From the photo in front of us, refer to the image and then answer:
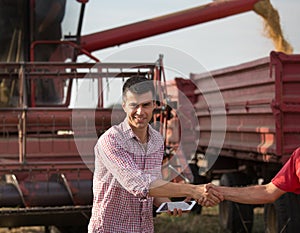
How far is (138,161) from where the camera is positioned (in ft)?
12.5

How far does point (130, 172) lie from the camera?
371 cm

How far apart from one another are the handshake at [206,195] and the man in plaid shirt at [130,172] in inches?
8.3

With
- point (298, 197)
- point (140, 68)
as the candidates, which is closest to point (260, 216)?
point (298, 197)

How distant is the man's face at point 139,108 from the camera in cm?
376

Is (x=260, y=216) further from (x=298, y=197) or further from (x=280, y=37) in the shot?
(x=298, y=197)

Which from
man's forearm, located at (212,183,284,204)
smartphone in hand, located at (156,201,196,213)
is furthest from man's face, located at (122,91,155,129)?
man's forearm, located at (212,183,284,204)

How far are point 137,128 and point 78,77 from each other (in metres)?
3.90

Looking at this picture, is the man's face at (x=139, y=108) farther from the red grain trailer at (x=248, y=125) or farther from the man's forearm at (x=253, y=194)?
the red grain trailer at (x=248, y=125)

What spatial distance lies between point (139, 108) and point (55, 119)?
3.62 metres

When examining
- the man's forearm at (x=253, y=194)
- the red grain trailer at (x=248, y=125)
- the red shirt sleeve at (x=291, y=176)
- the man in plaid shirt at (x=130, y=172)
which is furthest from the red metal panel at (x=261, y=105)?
the man in plaid shirt at (x=130, y=172)

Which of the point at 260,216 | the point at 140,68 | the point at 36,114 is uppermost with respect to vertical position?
the point at 140,68

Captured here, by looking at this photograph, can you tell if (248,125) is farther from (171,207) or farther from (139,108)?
(139,108)

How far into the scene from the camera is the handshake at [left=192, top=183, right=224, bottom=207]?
406 centimetres

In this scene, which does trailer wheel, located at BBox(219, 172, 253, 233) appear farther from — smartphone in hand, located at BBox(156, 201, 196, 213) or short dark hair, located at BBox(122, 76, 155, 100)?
short dark hair, located at BBox(122, 76, 155, 100)
